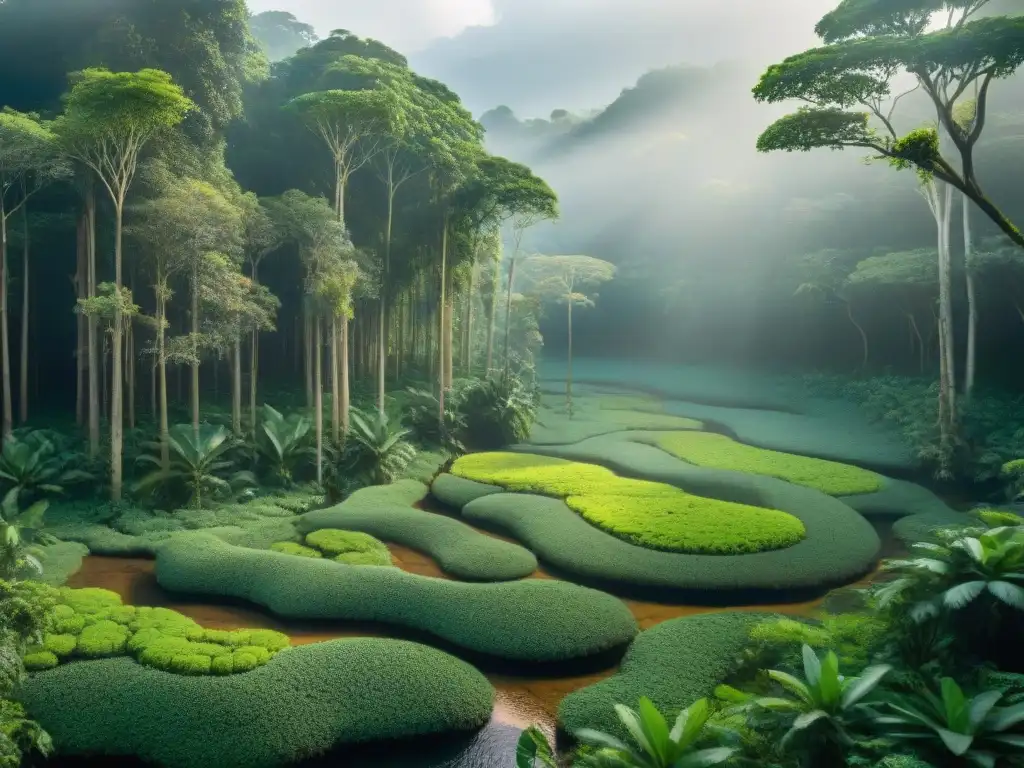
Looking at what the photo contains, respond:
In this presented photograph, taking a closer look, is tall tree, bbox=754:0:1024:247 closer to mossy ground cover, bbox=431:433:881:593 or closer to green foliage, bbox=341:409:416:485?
mossy ground cover, bbox=431:433:881:593

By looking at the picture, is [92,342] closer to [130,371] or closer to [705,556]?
[130,371]

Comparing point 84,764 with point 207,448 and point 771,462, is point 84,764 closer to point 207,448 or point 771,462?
point 207,448

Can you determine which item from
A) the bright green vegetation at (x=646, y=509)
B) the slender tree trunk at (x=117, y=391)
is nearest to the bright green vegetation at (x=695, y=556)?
the bright green vegetation at (x=646, y=509)

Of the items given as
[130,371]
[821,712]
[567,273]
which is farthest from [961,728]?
[567,273]

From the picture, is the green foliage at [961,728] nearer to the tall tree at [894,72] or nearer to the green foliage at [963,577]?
the green foliage at [963,577]

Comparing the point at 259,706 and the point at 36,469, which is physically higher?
the point at 36,469
